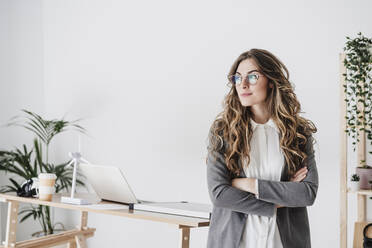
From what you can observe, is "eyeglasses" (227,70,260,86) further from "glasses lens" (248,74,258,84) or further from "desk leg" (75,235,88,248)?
"desk leg" (75,235,88,248)

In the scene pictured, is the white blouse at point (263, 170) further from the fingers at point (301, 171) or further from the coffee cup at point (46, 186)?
the coffee cup at point (46, 186)

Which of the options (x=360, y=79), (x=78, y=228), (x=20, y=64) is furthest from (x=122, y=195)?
(x=20, y=64)

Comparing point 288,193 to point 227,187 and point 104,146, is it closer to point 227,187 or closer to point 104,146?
point 227,187

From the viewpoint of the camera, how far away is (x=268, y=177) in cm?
166

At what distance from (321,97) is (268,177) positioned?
49.1 inches

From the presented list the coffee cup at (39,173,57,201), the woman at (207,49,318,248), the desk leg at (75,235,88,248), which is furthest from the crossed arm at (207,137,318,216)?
the desk leg at (75,235,88,248)

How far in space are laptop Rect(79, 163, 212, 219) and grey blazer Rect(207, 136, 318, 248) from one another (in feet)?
1.02

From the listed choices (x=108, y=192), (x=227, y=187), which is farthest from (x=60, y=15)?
(x=227, y=187)

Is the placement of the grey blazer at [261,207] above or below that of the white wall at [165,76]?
below

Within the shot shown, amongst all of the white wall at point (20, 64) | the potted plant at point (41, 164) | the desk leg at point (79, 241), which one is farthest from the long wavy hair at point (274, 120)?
the white wall at point (20, 64)

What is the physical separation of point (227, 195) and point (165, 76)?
187cm

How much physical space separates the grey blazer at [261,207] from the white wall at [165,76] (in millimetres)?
1142

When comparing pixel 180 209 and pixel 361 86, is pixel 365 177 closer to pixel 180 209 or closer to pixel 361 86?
pixel 361 86

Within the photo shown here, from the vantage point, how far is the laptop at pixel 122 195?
2014 mm
